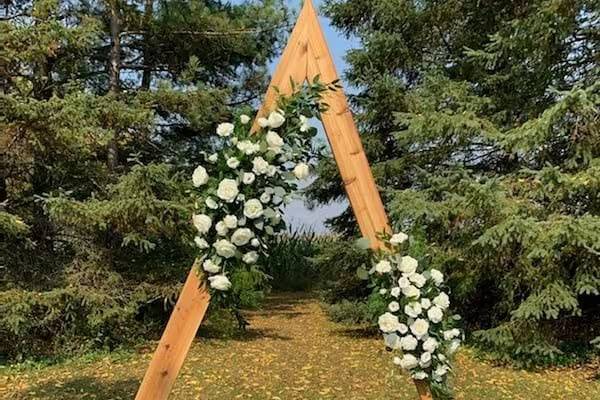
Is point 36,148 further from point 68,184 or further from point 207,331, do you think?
point 207,331

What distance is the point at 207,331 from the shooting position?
6770mm

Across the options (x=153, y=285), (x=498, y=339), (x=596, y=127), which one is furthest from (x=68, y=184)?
(x=596, y=127)

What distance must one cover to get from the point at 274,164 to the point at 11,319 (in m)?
3.33

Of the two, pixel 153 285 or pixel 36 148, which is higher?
pixel 36 148

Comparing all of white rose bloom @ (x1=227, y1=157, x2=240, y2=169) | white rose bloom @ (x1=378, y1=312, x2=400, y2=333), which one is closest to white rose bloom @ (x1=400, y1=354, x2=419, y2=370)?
white rose bloom @ (x1=378, y1=312, x2=400, y2=333)

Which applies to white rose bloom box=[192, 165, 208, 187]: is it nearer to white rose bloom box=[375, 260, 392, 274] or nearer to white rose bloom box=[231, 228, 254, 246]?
white rose bloom box=[231, 228, 254, 246]

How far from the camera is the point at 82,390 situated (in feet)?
14.6

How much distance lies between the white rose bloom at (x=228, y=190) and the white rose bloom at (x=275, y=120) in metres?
0.30

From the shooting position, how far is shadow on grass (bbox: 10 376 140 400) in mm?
4281

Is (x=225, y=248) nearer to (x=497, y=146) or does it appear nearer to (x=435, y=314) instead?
(x=435, y=314)

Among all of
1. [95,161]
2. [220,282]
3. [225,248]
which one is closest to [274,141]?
[225,248]

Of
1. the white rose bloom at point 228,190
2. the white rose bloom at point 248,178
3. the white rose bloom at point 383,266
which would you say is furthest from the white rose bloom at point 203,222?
the white rose bloom at point 383,266

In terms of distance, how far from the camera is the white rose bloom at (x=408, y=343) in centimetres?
252

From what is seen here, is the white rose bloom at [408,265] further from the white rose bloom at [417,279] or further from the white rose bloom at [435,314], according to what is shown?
the white rose bloom at [435,314]
